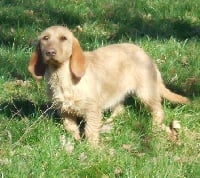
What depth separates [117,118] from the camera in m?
5.68

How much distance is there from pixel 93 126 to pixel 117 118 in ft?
1.70

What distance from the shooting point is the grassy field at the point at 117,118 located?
450cm

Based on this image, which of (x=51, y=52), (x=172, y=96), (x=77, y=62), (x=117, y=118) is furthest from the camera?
(x=172, y=96)

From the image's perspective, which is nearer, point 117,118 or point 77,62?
point 77,62

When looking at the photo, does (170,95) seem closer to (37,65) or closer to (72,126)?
(72,126)

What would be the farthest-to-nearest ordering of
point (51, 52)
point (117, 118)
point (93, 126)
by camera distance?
point (117, 118)
point (93, 126)
point (51, 52)

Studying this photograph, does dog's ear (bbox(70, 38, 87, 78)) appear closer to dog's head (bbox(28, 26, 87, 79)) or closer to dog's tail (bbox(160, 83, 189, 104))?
dog's head (bbox(28, 26, 87, 79))

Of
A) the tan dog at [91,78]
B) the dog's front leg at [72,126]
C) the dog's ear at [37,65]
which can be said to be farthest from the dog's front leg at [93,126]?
the dog's ear at [37,65]

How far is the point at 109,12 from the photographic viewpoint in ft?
29.9

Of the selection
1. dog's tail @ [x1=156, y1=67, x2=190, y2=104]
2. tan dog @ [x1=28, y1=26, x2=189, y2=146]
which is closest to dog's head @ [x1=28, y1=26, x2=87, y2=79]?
tan dog @ [x1=28, y1=26, x2=189, y2=146]

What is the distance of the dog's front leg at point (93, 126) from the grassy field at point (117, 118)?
0.13m

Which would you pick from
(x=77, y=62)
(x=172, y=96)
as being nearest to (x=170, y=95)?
(x=172, y=96)

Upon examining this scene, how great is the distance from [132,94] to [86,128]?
36.2 inches

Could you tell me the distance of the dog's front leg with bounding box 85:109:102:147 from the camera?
5182mm
